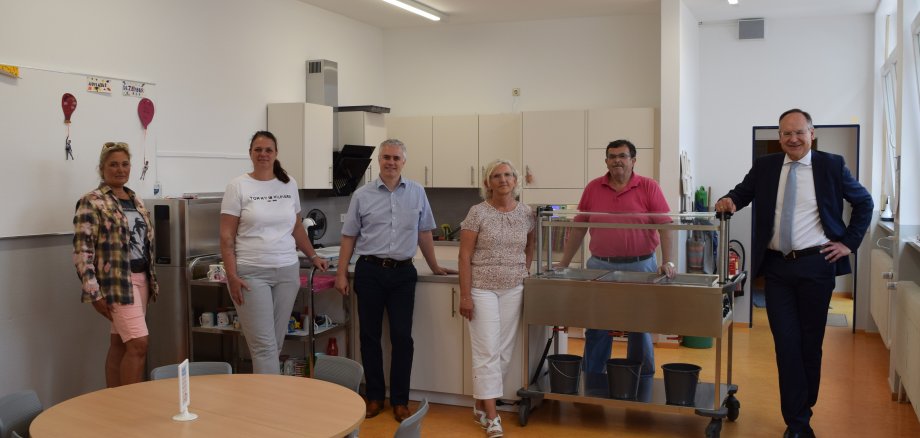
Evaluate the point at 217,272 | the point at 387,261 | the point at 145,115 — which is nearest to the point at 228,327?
the point at 217,272

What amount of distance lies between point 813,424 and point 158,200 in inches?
162

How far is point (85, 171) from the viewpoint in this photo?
4.83 m

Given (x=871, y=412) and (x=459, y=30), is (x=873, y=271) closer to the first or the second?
(x=871, y=412)

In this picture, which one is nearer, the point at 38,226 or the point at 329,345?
the point at 38,226

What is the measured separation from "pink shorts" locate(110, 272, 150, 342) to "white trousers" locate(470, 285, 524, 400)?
177 centimetres

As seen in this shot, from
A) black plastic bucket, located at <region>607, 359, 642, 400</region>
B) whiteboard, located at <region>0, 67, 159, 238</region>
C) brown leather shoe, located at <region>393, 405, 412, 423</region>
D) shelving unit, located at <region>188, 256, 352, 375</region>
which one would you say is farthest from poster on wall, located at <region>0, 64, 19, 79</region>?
black plastic bucket, located at <region>607, 359, 642, 400</region>

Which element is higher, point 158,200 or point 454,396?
point 158,200

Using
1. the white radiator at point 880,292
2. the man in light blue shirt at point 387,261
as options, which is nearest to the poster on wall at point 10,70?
the man in light blue shirt at point 387,261

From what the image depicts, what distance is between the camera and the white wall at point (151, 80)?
14.8 ft

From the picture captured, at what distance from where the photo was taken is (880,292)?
6.43 m

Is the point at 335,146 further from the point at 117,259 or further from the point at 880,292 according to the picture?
the point at 880,292

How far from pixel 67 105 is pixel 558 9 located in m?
4.40

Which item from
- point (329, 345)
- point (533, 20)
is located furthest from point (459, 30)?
point (329, 345)

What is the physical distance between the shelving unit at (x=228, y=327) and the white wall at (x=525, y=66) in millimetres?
3496
